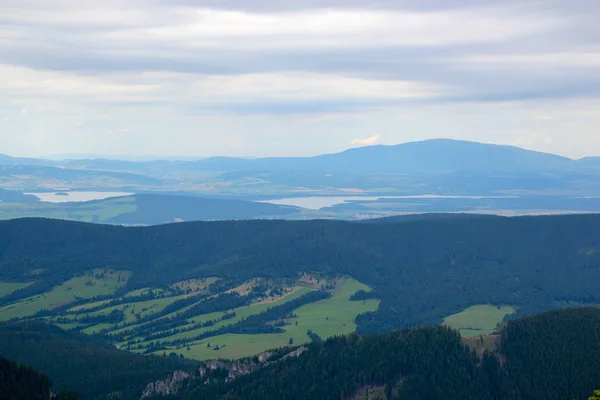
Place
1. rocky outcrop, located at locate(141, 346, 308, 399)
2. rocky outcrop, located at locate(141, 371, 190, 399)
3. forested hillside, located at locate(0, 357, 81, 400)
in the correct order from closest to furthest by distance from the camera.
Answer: forested hillside, located at locate(0, 357, 81, 400), rocky outcrop, located at locate(141, 371, 190, 399), rocky outcrop, located at locate(141, 346, 308, 399)

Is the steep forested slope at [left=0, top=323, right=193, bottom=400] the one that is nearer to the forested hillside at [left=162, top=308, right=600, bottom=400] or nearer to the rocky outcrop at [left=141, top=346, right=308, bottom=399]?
the rocky outcrop at [left=141, top=346, right=308, bottom=399]

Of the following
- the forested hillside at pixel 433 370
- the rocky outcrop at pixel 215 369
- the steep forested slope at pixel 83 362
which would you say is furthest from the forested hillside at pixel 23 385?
the steep forested slope at pixel 83 362

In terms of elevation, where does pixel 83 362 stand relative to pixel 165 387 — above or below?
above

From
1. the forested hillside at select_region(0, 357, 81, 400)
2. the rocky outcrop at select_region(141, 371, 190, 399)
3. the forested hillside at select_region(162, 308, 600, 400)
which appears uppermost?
the forested hillside at select_region(0, 357, 81, 400)

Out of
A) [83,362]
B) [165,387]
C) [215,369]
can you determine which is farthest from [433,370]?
[83,362]

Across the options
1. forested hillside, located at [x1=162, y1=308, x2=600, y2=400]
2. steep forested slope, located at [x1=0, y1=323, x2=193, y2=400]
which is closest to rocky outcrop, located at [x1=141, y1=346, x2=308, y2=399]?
forested hillside, located at [x1=162, y1=308, x2=600, y2=400]

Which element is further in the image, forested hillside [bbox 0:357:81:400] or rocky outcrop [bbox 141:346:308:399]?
rocky outcrop [bbox 141:346:308:399]

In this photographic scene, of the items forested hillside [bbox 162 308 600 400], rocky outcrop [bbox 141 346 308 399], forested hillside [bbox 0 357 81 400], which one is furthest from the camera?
rocky outcrop [bbox 141 346 308 399]

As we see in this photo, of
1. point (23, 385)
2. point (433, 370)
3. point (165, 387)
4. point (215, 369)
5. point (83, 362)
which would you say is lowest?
point (165, 387)

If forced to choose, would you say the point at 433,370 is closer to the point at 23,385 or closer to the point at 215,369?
the point at 215,369

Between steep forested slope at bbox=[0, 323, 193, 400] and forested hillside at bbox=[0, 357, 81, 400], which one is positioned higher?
forested hillside at bbox=[0, 357, 81, 400]

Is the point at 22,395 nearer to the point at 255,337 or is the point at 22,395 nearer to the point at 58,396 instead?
the point at 58,396
